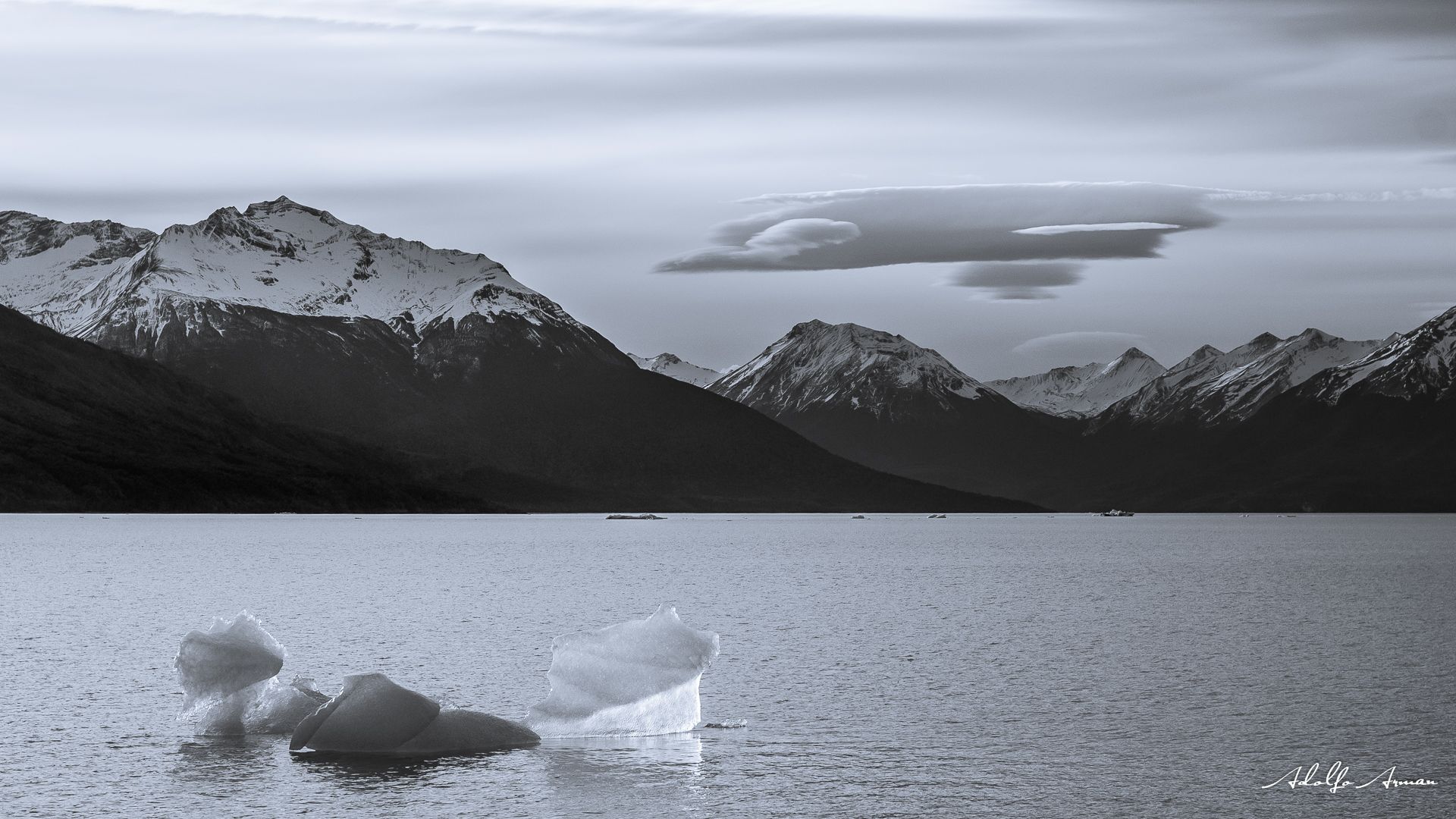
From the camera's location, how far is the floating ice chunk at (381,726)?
38.8 m

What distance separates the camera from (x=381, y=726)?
Answer: 39.0 metres

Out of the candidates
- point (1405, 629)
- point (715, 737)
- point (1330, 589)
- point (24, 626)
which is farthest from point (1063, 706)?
point (1330, 589)

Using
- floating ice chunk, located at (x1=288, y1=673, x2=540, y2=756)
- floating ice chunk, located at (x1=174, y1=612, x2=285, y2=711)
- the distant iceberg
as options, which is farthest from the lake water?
floating ice chunk, located at (x1=174, y1=612, x2=285, y2=711)

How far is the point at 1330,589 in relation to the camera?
381 feet

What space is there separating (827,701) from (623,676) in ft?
37.7

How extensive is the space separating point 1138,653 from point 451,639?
31.9 m

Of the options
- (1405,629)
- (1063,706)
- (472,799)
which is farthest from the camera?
(1405,629)

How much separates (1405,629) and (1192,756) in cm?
4511

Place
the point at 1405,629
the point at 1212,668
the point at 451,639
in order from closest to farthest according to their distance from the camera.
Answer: the point at 1212,668
the point at 451,639
the point at 1405,629

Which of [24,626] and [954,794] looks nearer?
[954,794]

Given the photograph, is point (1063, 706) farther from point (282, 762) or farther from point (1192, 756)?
point (282, 762)
